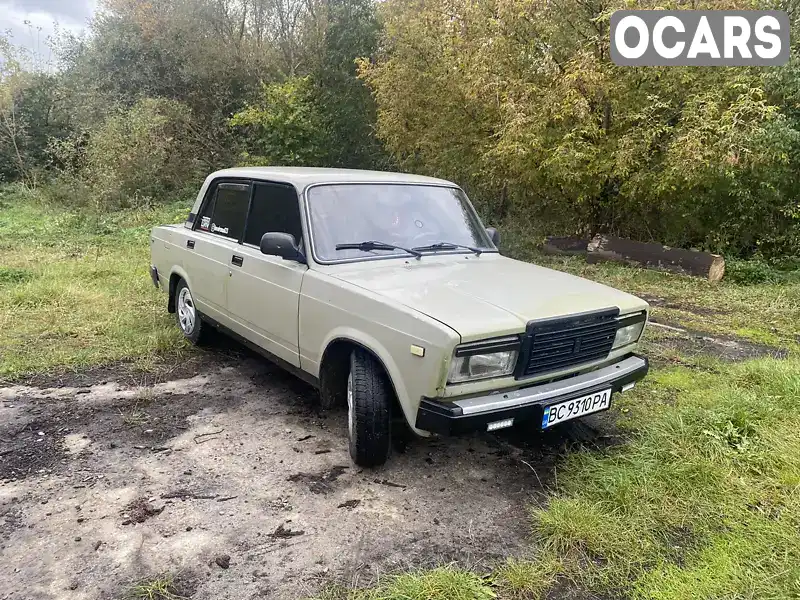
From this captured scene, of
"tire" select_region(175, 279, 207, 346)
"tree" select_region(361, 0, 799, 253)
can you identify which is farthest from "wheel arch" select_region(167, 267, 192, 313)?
"tree" select_region(361, 0, 799, 253)

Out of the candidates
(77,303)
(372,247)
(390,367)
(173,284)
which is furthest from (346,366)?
(77,303)

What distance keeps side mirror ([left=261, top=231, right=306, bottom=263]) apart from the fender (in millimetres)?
666

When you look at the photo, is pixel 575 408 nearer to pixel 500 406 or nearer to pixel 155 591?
pixel 500 406

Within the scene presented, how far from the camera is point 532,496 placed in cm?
333

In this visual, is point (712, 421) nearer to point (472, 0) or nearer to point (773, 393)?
point (773, 393)

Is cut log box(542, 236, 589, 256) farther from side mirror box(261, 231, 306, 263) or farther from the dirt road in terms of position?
side mirror box(261, 231, 306, 263)

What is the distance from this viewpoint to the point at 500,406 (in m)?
3.02

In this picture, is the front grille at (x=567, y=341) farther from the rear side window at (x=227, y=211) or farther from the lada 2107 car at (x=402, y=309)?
the rear side window at (x=227, y=211)

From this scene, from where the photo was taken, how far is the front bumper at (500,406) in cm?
294

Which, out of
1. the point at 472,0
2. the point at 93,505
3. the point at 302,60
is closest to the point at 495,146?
the point at 472,0

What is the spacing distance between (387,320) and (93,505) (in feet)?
5.93

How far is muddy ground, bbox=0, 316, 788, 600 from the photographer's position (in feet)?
8.72

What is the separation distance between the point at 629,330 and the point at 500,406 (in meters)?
1.25

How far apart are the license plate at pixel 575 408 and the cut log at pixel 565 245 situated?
877cm
